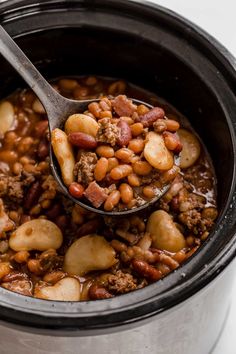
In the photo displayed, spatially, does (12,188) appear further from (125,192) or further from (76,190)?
(125,192)

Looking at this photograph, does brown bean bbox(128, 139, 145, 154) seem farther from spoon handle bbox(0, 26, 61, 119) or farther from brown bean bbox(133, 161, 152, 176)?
spoon handle bbox(0, 26, 61, 119)

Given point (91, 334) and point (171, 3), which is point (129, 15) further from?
point (91, 334)

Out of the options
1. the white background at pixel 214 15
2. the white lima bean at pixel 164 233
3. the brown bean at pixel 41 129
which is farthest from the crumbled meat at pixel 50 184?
the white background at pixel 214 15

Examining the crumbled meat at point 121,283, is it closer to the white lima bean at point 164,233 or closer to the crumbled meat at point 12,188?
the white lima bean at point 164,233

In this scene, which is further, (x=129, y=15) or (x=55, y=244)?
(x=129, y=15)

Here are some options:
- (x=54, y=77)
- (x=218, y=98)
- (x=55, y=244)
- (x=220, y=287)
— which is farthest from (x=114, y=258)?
(x=54, y=77)

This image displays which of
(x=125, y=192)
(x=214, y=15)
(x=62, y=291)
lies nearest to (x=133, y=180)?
(x=125, y=192)
